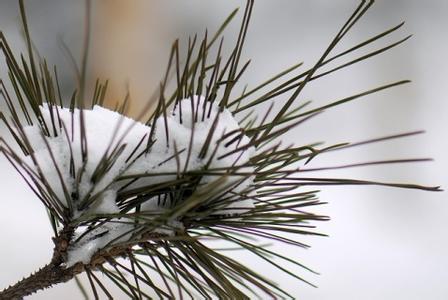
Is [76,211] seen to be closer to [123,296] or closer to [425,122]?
[123,296]

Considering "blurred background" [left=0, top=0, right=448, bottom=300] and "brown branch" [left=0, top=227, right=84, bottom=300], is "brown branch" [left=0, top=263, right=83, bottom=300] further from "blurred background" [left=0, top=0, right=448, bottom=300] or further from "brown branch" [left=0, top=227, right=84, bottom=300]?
"blurred background" [left=0, top=0, right=448, bottom=300]

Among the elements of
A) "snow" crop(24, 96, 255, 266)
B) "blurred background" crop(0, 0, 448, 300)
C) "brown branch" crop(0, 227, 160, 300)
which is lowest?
"brown branch" crop(0, 227, 160, 300)

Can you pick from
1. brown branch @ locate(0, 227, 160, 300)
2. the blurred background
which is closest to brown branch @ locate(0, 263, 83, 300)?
brown branch @ locate(0, 227, 160, 300)

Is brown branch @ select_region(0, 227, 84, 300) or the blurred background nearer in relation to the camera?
brown branch @ select_region(0, 227, 84, 300)

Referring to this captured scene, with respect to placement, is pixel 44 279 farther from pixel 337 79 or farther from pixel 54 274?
pixel 337 79

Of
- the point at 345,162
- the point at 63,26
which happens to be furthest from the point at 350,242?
the point at 63,26
